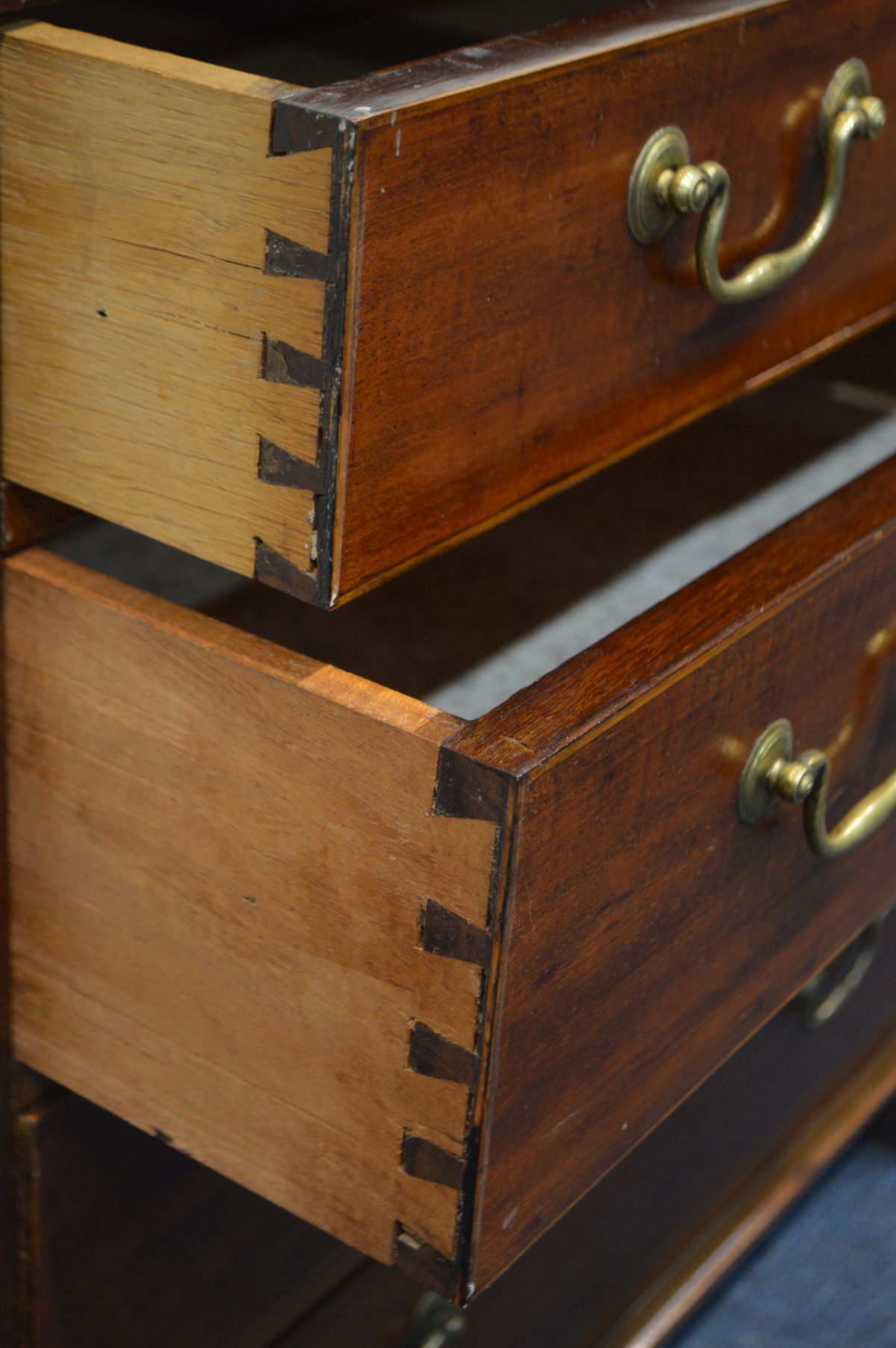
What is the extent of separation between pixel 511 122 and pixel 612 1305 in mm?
595

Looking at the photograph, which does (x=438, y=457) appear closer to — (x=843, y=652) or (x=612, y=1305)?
(x=843, y=652)

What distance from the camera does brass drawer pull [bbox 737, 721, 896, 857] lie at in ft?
1.59

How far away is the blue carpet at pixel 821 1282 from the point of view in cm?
94

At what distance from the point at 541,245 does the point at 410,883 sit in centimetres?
17

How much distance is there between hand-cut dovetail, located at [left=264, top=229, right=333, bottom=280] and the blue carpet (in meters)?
0.74

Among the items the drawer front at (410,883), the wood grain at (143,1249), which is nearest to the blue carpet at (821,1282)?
the wood grain at (143,1249)

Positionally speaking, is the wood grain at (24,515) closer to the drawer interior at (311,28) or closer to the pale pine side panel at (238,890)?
the pale pine side panel at (238,890)

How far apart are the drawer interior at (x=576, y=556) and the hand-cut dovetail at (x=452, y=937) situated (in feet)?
0.72

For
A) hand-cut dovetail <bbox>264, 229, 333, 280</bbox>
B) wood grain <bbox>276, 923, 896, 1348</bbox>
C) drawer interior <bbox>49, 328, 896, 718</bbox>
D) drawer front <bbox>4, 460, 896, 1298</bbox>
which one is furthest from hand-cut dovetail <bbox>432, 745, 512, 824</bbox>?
wood grain <bbox>276, 923, 896, 1348</bbox>

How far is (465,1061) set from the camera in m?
0.42

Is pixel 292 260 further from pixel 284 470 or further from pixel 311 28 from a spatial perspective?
pixel 311 28

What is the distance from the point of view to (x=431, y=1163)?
436mm

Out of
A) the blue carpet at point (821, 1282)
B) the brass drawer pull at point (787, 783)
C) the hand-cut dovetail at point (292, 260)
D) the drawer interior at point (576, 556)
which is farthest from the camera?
the blue carpet at point (821, 1282)

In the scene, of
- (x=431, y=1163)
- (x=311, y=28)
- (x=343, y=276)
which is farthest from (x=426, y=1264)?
(x=311, y=28)
